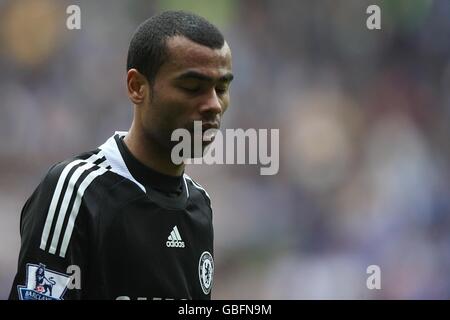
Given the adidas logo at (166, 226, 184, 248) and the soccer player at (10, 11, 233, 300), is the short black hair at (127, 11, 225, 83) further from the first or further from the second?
the adidas logo at (166, 226, 184, 248)

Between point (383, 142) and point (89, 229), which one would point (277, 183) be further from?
point (89, 229)

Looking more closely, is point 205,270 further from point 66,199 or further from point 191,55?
point 191,55

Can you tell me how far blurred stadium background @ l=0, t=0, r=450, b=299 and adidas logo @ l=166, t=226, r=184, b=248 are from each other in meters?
3.23

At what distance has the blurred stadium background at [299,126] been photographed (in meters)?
5.69

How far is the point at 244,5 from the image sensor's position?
6352 mm

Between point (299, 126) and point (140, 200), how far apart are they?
4.01 metres

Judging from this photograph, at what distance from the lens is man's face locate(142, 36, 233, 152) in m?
2.13

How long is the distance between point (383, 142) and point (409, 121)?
33 cm

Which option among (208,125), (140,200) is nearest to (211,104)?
(208,125)

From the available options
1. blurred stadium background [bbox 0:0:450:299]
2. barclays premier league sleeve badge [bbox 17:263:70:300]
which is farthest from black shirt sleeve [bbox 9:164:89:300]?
blurred stadium background [bbox 0:0:450:299]

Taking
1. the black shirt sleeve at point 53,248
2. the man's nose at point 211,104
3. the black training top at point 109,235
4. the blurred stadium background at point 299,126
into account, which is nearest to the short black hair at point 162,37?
the man's nose at point 211,104

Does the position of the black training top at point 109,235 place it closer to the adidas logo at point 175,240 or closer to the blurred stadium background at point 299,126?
the adidas logo at point 175,240

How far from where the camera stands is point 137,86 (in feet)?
7.38
